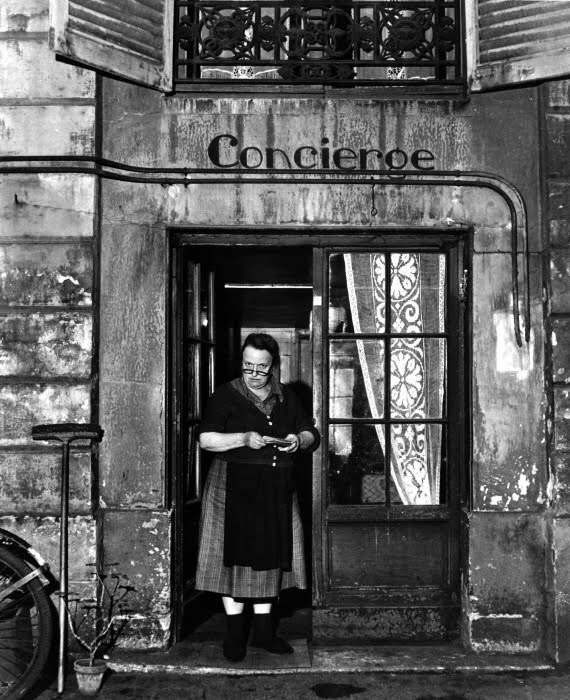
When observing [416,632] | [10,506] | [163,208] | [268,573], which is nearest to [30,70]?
[163,208]

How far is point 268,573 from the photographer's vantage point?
5277 millimetres

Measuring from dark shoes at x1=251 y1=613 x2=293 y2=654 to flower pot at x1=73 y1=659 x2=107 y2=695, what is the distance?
3.49 ft

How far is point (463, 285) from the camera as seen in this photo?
5.56 m

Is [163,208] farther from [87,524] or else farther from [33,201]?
[87,524]

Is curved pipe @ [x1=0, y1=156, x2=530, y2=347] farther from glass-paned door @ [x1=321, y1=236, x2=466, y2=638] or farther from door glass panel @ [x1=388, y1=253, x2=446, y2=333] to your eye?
door glass panel @ [x1=388, y1=253, x2=446, y2=333]

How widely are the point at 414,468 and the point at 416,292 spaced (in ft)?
3.92

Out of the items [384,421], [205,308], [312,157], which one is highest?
[312,157]

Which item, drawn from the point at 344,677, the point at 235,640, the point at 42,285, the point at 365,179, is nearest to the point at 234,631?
the point at 235,640

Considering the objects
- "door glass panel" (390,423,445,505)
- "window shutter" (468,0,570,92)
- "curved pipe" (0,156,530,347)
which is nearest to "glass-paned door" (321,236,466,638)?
"door glass panel" (390,423,445,505)

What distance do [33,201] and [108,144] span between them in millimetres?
603

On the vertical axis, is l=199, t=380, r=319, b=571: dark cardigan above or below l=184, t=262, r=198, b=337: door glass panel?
below

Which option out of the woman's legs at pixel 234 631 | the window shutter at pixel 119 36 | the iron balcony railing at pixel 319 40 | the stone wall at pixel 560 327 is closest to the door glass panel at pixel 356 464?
the woman's legs at pixel 234 631

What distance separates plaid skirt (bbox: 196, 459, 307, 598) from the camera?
5266 mm

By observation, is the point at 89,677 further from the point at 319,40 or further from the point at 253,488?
the point at 319,40
